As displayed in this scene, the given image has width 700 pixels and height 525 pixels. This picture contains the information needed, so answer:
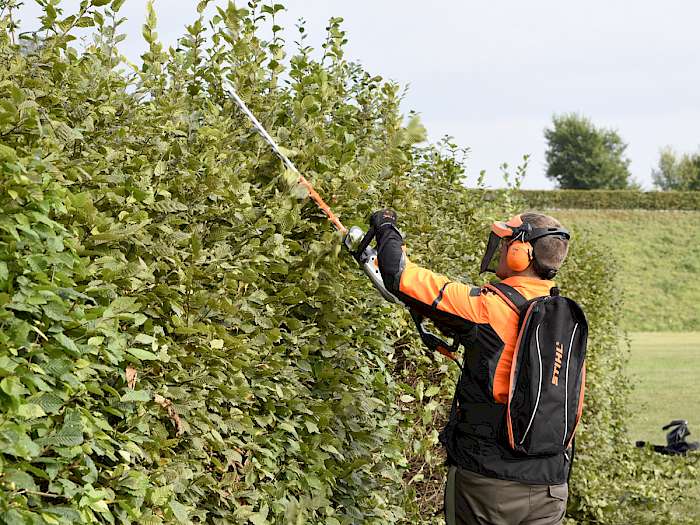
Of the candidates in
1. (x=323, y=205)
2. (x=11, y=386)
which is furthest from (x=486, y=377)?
(x=11, y=386)

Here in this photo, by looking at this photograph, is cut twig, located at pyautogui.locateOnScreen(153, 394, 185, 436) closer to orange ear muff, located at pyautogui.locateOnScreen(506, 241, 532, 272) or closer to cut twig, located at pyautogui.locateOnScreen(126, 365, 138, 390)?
cut twig, located at pyautogui.locateOnScreen(126, 365, 138, 390)

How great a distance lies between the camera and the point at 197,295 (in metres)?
3.12

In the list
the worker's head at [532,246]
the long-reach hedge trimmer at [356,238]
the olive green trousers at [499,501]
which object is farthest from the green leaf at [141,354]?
the worker's head at [532,246]

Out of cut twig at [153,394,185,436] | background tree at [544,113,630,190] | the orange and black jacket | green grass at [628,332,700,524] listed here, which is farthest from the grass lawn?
background tree at [544,113,630,190]

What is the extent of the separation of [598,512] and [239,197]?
5.26m

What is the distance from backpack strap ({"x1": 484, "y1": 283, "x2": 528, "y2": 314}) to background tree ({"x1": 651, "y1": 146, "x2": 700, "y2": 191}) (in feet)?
253

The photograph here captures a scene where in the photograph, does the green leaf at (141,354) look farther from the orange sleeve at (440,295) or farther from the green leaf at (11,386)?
the orange sleeve at (440,295)

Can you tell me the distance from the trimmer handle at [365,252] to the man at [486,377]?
0.19ft

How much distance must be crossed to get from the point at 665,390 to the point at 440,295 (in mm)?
15836

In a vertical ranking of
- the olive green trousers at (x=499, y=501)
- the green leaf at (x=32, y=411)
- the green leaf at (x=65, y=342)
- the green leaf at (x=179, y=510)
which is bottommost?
the olive green trousers at (x=499, y=501)

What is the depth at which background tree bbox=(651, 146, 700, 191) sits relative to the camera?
260ft

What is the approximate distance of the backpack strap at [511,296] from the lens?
13.1 feet

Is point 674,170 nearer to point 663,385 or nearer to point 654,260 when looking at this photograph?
point 654,260

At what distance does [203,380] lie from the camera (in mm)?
3117
